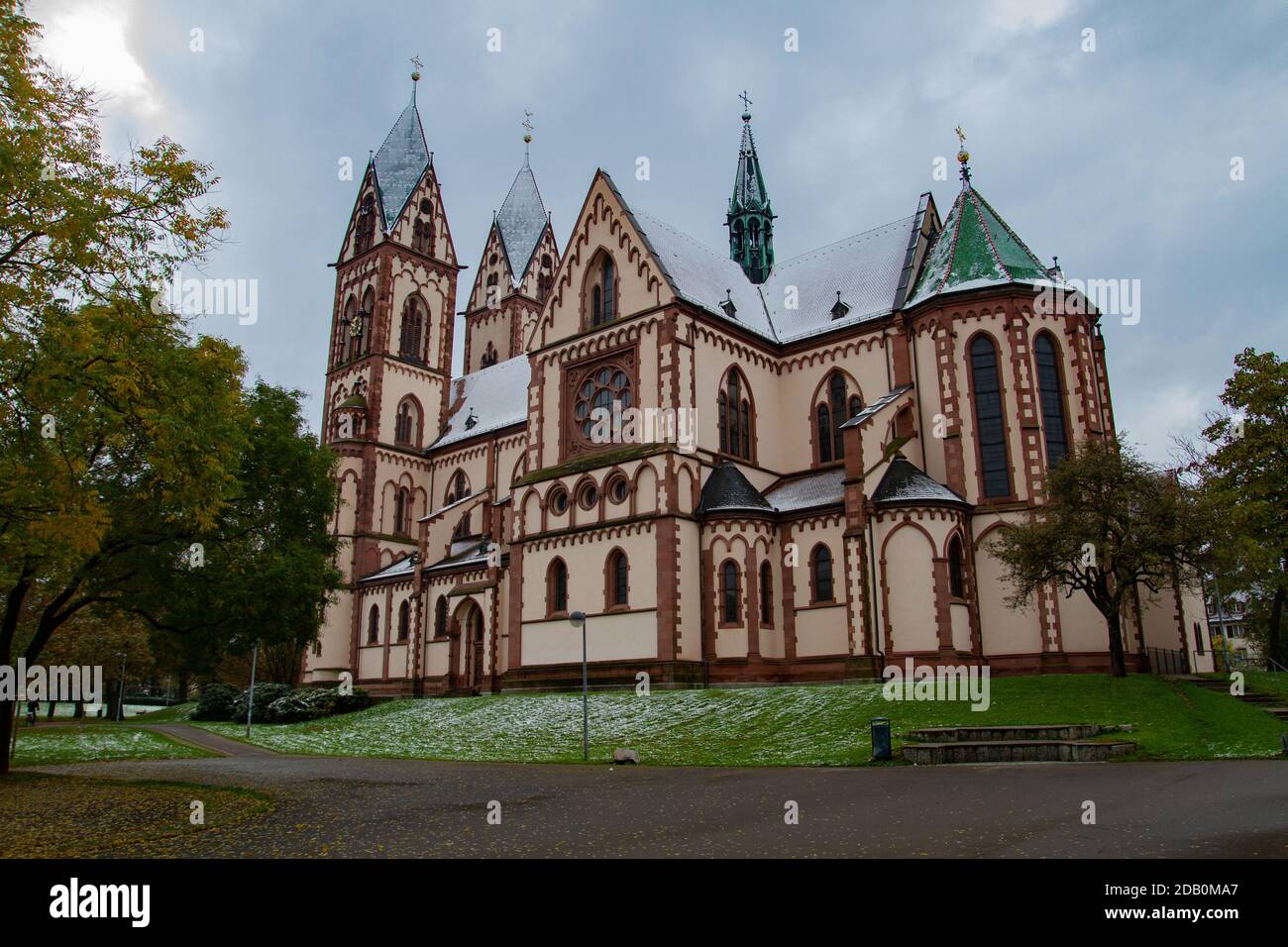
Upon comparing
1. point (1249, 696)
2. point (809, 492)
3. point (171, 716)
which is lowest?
point (171, 716)

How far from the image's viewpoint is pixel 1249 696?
26.2 meters

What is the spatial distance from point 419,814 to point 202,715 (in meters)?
42.0

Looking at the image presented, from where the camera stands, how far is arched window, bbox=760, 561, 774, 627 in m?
36.5

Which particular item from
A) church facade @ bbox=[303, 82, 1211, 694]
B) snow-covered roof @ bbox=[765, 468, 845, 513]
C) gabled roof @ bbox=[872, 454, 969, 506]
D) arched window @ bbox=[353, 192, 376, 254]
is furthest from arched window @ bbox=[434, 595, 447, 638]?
arched window @ bbox=[353, 192, 376, 254]

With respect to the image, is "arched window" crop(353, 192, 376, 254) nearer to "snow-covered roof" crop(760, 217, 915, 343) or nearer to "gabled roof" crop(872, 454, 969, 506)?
"snow-covered roof" crop(760, 217, 915, 343)

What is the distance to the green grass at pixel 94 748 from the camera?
1104 inches

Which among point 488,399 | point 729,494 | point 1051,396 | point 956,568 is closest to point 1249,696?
point 956,568

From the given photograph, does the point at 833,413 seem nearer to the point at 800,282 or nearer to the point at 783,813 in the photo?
the point at 800,282

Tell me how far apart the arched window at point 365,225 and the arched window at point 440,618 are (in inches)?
1053

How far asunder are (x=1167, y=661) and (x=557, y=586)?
2277 cm

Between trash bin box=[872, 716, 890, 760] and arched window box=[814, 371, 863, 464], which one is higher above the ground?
arched window box=[814, 371, 863, 464]

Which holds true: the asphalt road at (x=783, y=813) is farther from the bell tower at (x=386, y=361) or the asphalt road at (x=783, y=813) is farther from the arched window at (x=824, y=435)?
the bell tower at (x=386, y=361)

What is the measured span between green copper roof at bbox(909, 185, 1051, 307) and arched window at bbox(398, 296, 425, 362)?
34.9 metres

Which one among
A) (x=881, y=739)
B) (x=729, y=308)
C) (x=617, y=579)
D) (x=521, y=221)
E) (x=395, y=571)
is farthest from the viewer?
(x=521, y=221)
